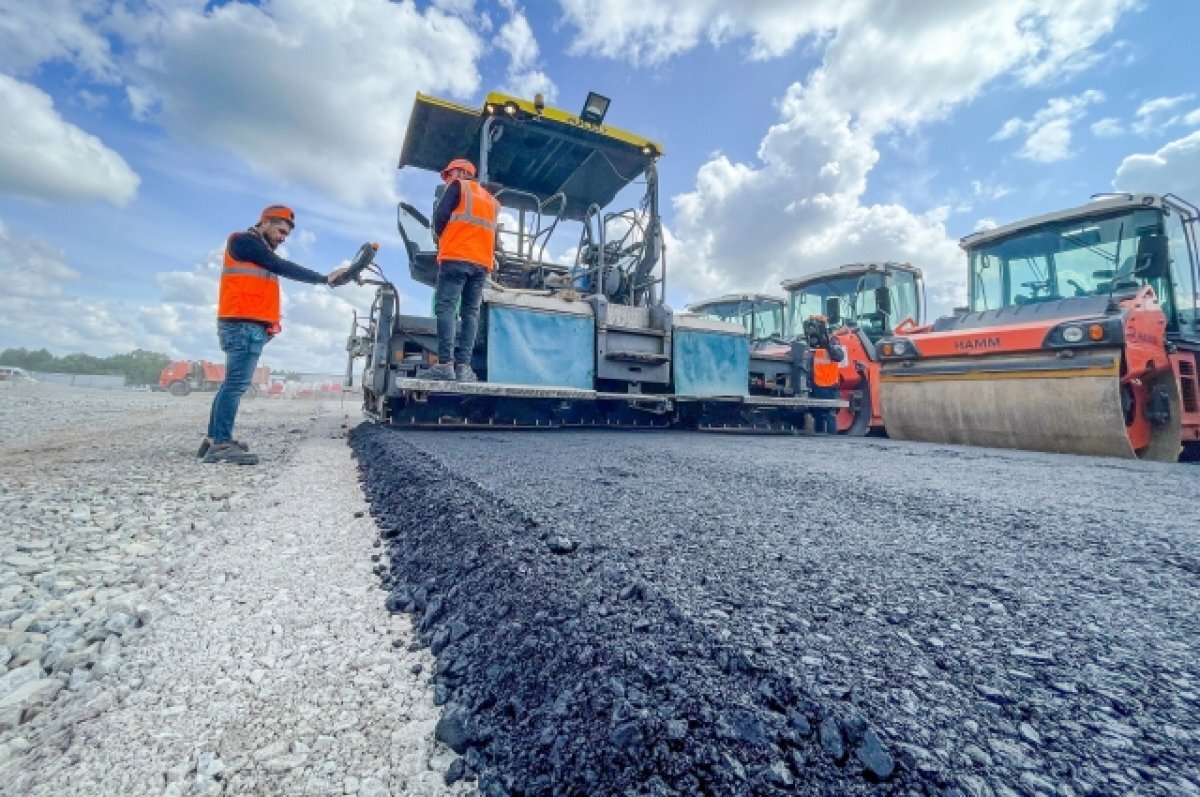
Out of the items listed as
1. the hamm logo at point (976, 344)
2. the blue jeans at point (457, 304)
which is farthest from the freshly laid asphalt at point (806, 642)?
the hamm logo at point (976, 344)

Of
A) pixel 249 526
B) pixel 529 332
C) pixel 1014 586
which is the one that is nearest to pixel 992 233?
pixel 529 332

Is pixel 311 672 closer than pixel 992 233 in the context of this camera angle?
Yes

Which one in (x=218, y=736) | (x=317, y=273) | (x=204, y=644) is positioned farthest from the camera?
(x=317, y=273)

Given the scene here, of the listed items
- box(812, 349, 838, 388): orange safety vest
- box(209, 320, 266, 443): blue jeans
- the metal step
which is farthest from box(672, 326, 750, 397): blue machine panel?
box(209, 320, 266, 443): blue jeans

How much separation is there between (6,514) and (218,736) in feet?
6.40

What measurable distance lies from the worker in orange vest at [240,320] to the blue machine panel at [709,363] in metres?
3.29

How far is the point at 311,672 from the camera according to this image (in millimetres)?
1007

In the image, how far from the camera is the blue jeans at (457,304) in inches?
148

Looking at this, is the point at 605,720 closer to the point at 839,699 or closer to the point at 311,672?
the point at 839,699

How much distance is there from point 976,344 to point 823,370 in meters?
1.45

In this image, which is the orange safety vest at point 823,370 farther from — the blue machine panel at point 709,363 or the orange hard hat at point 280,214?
the orange hard hat at point 280,214

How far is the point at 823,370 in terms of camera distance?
584 centimetres

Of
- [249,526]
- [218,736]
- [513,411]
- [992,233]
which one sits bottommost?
[218,736]

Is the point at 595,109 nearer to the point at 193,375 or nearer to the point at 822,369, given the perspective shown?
the point at 822,369
